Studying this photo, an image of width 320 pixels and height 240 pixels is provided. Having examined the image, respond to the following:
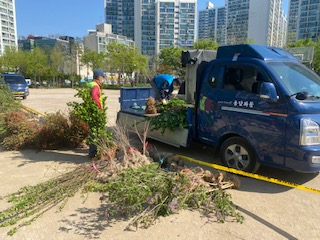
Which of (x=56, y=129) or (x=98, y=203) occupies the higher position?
(x=56, y=129)

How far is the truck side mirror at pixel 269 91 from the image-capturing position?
3.92 metres

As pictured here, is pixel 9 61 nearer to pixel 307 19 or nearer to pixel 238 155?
pixel 238 155

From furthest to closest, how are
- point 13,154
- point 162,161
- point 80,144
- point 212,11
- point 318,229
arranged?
point 212,11, point 80,144, point 13,154, point 162,161, point 318,229

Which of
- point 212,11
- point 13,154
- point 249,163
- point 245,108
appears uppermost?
point 212,11

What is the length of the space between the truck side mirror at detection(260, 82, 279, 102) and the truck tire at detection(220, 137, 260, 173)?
0.93 metres

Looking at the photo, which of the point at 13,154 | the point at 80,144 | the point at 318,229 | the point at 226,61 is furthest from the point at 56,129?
the point at 318,229

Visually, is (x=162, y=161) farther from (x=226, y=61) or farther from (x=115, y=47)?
(x=115, y=47)

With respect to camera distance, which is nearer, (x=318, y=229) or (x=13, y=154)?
(x=318, y=229)

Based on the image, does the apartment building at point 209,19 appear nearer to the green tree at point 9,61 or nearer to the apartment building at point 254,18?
the apartment building at point 254,18

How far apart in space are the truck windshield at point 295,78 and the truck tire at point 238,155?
3.87ft

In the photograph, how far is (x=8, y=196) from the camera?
3955 mm

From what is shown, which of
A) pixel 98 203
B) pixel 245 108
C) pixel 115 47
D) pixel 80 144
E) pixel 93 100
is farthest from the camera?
pixel 115 47

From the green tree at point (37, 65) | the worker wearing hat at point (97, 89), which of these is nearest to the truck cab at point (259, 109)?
the worker wearing hat at point (97, 89)

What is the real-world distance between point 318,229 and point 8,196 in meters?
4.31
